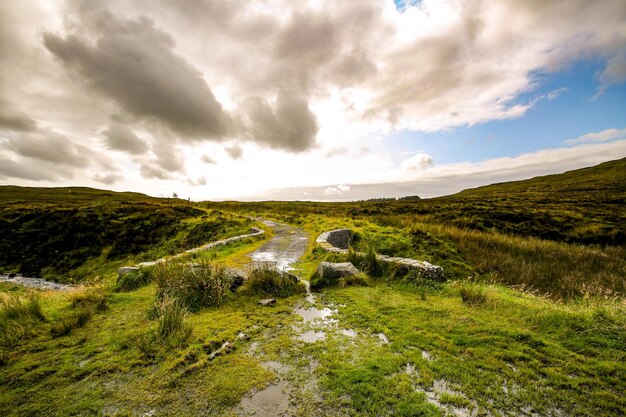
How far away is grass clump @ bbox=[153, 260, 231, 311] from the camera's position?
23.8 feet

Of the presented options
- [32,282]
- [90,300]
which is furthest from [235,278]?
[32,282]

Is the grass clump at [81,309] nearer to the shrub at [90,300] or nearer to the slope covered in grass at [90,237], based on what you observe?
the shrub at [90,300]

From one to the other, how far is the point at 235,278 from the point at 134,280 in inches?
150

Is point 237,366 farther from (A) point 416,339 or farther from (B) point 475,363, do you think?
Result: (B) point 475,363

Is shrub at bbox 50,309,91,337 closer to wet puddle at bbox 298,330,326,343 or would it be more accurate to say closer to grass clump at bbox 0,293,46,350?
grass clump at bbox 0,293,46,350

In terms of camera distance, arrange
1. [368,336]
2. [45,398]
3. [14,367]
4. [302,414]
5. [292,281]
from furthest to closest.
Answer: [292,281]
[368,336]
[14,367]
[45,398]
[302,414]

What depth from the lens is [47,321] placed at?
5.97 metres

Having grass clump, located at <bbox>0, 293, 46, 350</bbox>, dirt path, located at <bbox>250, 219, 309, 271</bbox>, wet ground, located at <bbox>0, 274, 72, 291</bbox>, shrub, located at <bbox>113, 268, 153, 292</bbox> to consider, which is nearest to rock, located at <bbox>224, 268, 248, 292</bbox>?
dirt path, located at <bbox>250, 219, 309, 271</bbox>

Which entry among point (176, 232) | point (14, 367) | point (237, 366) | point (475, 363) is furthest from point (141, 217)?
point (475, 363)

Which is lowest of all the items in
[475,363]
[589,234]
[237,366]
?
[589,234]

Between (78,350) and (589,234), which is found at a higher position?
(78,350)

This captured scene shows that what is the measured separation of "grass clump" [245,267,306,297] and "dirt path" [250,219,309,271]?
1549 mm

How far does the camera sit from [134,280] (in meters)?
9.09

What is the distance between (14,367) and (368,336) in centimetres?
626
